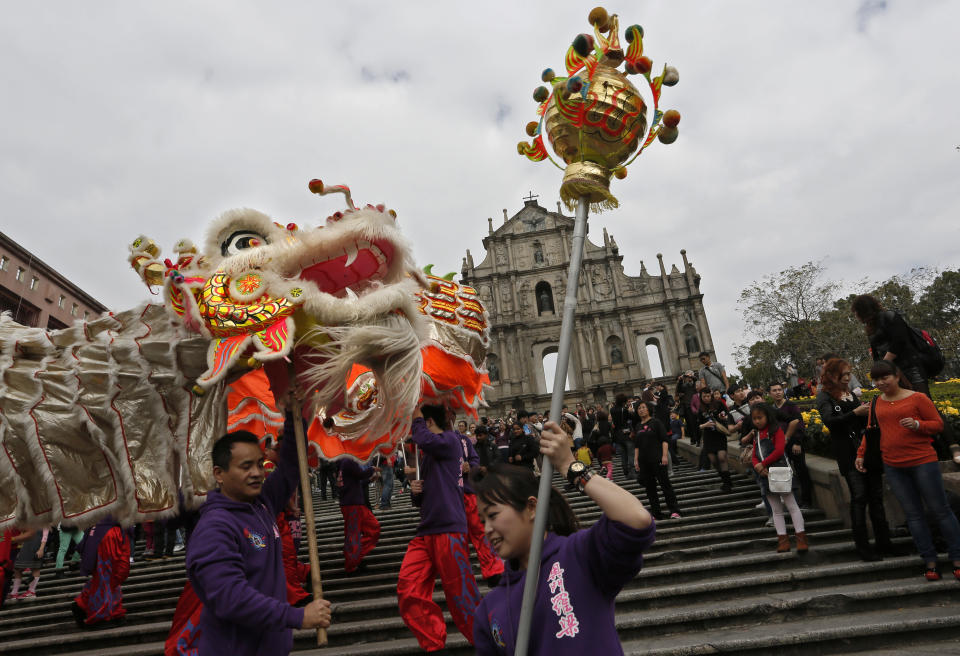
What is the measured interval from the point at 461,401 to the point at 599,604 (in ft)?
9.70

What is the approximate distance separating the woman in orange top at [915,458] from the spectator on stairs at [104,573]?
6347 mm

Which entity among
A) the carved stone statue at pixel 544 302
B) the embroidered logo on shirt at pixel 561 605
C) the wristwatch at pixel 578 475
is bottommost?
the embroidered logo on shirt at pixel 561 605

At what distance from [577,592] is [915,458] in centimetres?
376

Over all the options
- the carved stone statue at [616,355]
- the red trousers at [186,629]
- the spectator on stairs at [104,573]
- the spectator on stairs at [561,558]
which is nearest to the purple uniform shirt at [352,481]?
the spectator on stairs at [104,573]

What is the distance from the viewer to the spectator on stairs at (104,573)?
16.8 feet

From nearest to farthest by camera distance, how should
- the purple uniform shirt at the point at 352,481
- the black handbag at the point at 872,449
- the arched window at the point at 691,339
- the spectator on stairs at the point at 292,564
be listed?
the black handbag at the point at 872,449 → the spectator on stairs at the point at 292,564 → the purple uniform shirt at the point at 352,481 → the arched window at the point at 691,339

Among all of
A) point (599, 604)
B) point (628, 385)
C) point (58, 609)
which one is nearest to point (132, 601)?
point (58, 609)

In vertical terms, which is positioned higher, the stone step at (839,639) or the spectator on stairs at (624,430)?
the spectator on stairs at (624,430)

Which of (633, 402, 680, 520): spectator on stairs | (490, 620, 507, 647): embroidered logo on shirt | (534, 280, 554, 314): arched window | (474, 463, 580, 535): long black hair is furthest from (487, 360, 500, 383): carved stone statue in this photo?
(490, 620, 507, 647): embroidered logo on shirt

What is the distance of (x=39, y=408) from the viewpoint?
3.03 m

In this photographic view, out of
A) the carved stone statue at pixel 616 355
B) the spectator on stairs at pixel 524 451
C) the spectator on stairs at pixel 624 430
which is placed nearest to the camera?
the spectator on stairs at pixel 524 451

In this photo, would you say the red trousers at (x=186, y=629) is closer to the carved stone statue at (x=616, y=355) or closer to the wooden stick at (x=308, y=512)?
the wooden stick at (x=308, y=512)

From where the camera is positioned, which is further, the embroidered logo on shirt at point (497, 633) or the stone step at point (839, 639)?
the stone step at point (839, 639)

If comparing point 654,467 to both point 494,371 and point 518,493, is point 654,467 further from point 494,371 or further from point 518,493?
point 494,371
